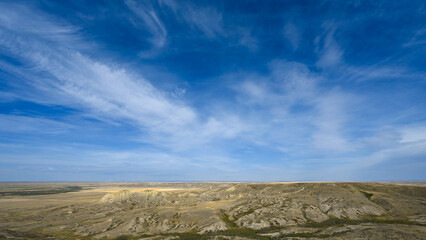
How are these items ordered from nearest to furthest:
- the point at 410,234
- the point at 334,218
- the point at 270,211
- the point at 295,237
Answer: the point at 410,234, the point at 295,237, the point at 334,218, the point at 270,211

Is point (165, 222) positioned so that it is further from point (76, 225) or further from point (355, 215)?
point (355, 215)

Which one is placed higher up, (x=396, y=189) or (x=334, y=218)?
(x=396, y=189)

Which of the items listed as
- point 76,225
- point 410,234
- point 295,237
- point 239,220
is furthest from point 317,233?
point 76,225

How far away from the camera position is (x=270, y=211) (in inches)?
3248

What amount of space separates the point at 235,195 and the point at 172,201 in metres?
33.3

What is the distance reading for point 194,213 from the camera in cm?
8594

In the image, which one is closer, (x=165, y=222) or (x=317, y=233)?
(x=317, y=233)

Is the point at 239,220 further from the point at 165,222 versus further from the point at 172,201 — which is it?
the point at 172,201

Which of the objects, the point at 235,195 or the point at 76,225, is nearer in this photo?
the point at 76,225

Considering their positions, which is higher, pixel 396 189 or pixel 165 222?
pixel 396 189

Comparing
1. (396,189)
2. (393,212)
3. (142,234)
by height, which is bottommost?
(142,234)

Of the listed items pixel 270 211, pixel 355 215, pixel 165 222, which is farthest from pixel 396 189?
pixel 165 222

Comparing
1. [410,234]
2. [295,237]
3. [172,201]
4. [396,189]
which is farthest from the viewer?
[172,201]

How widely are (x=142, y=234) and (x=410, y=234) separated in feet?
225
